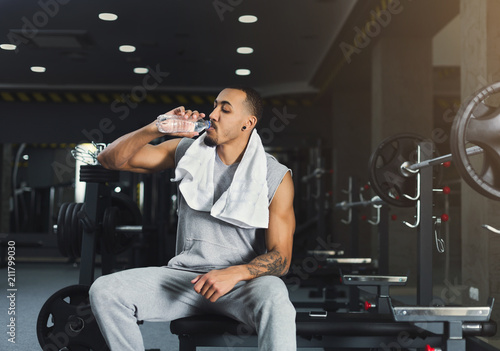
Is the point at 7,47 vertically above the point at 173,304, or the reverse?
the point at 7,47

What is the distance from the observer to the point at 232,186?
189 centimetres

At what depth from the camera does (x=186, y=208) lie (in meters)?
1.94

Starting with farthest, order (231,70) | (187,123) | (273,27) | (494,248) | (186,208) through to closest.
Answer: (231,70) < (273,27) < (494,248) < (186,208) < (187,123)

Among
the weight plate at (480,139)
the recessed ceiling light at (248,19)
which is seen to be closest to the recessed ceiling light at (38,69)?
the recessed ceiling light at (248,19)

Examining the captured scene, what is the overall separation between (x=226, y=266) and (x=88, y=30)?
16.0ft

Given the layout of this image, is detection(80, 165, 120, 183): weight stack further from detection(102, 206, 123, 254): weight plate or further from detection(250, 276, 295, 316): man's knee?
detection(250, 276, 295, 316): man's knee

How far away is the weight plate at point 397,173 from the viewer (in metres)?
2.92

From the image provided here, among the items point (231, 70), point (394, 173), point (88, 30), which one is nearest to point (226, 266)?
point (394, 173)

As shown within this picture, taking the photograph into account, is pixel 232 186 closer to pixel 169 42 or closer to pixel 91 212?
pixel 91 212

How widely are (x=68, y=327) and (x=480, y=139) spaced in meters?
1.79

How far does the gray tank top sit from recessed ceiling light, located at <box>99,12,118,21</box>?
4.13 metres

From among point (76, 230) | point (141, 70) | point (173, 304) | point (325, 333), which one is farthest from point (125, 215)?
point (141, 70)

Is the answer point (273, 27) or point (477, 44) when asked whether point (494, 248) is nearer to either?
point (477, 44)

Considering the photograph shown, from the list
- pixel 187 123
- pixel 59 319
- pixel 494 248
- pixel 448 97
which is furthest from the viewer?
pixel 448 97
